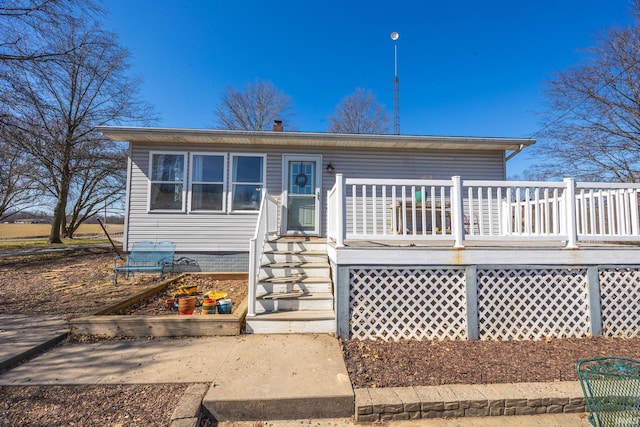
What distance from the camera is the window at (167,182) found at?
661 centimetres

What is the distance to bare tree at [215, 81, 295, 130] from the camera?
63.0 feet

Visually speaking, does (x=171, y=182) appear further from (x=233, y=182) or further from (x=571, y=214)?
(x=571, y=214)

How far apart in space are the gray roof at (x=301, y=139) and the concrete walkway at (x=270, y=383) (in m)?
4.26

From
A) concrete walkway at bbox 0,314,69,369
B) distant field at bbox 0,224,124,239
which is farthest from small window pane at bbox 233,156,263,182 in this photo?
distant field at bbox 0,224,124,239

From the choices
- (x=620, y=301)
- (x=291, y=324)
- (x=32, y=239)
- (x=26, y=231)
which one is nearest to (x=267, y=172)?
(x=291, y=324)

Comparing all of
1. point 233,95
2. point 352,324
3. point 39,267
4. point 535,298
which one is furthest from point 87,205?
point 535,298

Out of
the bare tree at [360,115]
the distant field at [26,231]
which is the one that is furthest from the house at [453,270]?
the distant field at [26,231]

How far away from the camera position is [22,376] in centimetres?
260

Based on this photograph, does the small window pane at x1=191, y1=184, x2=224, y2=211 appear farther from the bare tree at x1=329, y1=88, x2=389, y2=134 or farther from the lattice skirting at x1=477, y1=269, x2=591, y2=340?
the bare tree at x1=329, y1=88, x2=389, y2=134

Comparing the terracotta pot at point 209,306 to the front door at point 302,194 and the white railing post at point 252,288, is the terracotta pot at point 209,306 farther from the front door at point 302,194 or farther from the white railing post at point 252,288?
the front door at point 302,194

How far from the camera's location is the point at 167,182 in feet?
21.8

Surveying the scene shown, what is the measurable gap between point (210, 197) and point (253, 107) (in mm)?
14651

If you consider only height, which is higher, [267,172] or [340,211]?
[267,172]

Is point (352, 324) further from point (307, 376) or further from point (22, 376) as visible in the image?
point (22, 376)
